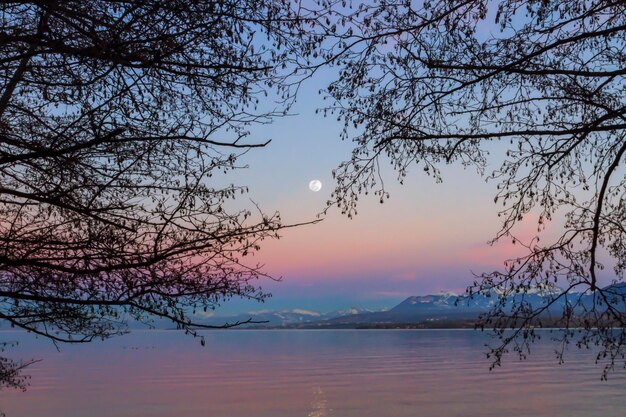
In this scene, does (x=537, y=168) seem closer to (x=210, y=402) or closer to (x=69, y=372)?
(x=210, y=402)

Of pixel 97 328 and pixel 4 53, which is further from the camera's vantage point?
pixel 97 328

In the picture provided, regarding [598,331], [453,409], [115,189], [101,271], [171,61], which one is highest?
[171,61]

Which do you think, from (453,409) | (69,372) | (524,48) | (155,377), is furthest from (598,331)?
(69,372)

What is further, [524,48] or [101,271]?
[524,48]

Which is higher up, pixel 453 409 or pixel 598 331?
pixel 598 331

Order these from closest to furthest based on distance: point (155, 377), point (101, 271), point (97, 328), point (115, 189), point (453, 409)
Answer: point (101, 271), point (115, 189), point (97, 328), point (453, 409), point (155, 377)

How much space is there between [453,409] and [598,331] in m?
55.5

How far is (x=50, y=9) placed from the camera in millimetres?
7180

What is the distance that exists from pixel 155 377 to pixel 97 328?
339 feet

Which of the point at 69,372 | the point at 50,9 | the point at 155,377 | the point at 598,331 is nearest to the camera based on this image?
the point at 50,9

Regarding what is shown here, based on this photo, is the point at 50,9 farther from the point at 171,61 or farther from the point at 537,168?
the point at 537,168

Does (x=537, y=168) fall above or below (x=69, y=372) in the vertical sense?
above

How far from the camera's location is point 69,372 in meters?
125

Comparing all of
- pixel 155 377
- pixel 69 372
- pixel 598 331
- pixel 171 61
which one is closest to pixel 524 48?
pixel 598 331
